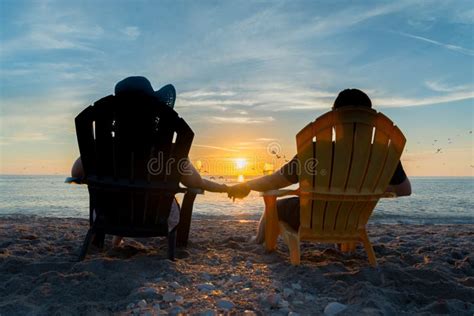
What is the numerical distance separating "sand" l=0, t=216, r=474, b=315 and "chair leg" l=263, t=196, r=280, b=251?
0.12 meters

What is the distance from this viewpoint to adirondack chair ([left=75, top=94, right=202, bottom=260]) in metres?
3.24

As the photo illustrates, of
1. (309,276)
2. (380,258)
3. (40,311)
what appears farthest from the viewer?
(380,258)

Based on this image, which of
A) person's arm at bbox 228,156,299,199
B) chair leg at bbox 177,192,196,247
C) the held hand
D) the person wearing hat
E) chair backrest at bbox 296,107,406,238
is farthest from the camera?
chair leg at bbox 177,192,196,247

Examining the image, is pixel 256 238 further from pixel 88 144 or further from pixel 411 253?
pixel 88 144

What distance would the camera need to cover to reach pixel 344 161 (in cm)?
331

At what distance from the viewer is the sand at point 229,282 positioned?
7.73 feet

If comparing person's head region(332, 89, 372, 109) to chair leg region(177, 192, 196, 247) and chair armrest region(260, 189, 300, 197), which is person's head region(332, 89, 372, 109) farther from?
chair leg region(177, 192, 196, 247)

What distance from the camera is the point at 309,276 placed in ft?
9.89

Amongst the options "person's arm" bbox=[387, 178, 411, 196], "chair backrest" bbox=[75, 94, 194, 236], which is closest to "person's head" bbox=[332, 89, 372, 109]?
"person's arm" bbox=[387, 178, 411, 196]

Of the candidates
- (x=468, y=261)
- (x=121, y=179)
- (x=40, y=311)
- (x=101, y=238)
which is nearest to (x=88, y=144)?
(x=121, y=179)

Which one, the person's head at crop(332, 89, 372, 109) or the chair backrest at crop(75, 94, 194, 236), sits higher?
the person's head at crop(332, 89, 372, 109)

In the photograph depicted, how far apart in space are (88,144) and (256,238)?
2.16 meters

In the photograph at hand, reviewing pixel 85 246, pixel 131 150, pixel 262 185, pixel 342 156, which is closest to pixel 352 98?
pixel 342 156

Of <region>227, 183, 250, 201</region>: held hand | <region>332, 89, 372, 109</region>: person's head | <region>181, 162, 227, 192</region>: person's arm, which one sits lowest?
<region>227, 183, 250, 201</region>: held hand
